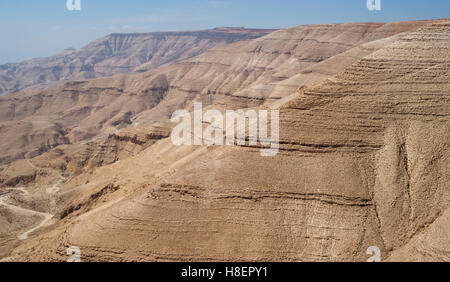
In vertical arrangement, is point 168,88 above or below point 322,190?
above

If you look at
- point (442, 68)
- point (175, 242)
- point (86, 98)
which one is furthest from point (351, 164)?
point (86, 98)

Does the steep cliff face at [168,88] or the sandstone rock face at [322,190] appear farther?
the steep cliff face at [168,88]

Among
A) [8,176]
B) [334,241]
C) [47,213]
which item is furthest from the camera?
[8,176]

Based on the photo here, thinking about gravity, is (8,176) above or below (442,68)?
below

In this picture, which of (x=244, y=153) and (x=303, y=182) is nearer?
(x=303, y=182)

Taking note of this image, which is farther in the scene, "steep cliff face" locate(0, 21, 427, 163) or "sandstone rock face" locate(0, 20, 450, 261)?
"steep cliff face" locate(0, 21, 427, 163)

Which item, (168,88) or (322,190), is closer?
(322,190)

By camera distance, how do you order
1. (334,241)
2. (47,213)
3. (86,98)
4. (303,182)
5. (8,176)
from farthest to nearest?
(86,98)
(8,176)
(47,213)
(303,182)
(334,241)

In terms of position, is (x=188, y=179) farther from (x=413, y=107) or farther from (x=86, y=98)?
(x=86, y=98)
